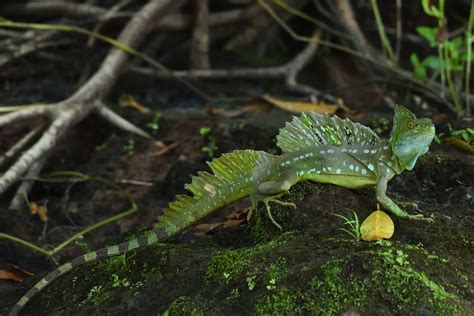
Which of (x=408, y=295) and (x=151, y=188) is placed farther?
(x=151, y=188)

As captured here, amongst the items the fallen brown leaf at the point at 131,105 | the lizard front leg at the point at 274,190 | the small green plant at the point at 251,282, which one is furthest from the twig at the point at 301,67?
the small green plant at the point at 251,282

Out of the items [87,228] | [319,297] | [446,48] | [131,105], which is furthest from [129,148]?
[319,297]

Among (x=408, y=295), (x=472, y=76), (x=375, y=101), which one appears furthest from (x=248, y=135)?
(x=472, y=76)

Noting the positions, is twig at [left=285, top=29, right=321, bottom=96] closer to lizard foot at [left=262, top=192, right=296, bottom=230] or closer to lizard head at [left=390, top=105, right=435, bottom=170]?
lizard head at [left=390, top=105, right=435, bottom=170]

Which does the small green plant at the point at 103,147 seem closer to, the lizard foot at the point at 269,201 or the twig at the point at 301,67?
the twig at the point at 301,67

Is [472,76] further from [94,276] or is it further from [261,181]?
[94,276]

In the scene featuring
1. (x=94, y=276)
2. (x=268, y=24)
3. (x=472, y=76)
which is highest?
(x=94, y=276)

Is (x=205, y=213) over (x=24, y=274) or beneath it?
over
